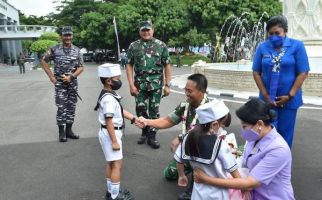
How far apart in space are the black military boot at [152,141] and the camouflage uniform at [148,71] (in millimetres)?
289

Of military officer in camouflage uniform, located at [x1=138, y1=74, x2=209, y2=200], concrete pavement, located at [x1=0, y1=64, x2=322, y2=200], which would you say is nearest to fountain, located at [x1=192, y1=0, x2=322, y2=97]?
concrete pavement, located at [x1=0, y1=64, x2=322, y2=200]

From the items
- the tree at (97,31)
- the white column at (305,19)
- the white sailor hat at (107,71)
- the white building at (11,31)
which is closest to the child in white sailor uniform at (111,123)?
the white sailor hat at (107,71)

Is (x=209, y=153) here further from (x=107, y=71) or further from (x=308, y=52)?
(x=308, y=52)

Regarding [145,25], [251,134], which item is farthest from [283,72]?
[145,25]

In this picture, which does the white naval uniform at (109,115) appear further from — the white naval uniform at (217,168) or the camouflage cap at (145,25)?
the camouflage cap at (145,25)

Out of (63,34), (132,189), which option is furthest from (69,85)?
(132,189)

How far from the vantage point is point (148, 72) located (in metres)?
6.47

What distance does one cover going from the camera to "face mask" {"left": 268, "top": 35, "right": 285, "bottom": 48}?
170 inches

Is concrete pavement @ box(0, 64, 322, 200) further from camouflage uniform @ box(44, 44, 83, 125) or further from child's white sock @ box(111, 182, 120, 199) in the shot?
camouflage uniform @ box(44, 44, 83, 125)

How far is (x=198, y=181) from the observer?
2.96 meters

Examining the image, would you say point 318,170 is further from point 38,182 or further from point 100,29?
point 100,29

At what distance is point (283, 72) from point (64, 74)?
148 inches

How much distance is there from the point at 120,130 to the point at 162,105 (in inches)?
263

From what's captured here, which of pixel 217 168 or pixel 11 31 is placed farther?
pixel 11 31
